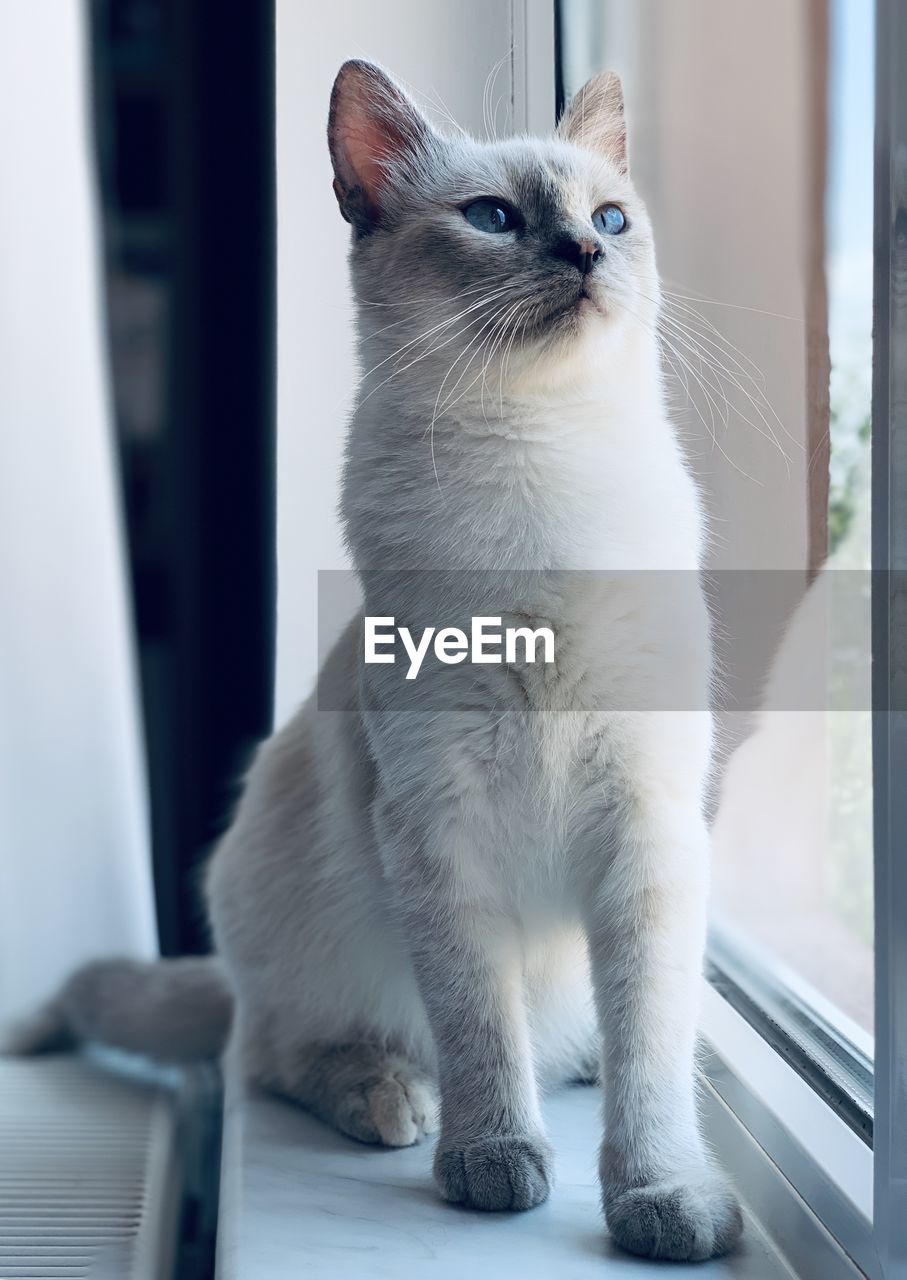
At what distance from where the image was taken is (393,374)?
98 centimetres

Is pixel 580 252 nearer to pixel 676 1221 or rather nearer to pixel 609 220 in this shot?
pixel 609 220

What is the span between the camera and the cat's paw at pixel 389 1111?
1.01m

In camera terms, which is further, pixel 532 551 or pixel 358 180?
pixel 358 180

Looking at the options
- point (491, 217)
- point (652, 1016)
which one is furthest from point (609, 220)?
point (652, 1016)

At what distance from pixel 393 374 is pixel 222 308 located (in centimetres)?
101

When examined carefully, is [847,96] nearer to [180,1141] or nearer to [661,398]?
[661,398]

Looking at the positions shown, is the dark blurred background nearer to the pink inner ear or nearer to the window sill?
the pink inner ear

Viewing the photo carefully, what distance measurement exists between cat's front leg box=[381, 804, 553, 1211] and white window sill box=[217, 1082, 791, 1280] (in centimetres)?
3

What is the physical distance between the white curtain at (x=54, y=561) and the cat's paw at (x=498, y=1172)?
99cm

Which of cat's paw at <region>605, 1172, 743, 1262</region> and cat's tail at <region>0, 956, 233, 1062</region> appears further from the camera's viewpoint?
cat's tail at <region>0, 956, 233, 1062</region>

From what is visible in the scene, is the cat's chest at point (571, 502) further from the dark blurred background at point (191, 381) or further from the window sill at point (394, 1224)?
the dark blurred background at point (191, 381)

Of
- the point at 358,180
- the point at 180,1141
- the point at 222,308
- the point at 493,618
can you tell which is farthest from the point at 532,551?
the point at 222,308

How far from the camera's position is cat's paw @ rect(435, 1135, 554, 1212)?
2.74 feet

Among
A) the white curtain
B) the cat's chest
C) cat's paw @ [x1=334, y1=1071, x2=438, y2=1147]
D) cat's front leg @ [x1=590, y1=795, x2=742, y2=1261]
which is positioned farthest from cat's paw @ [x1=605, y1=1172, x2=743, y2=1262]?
the white curtain
